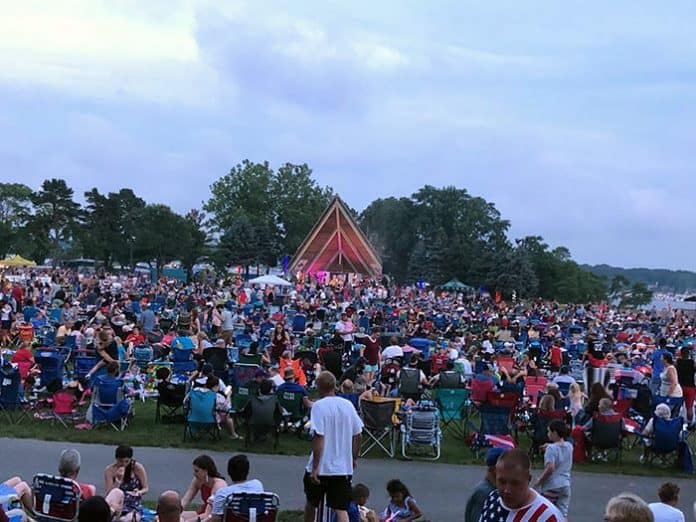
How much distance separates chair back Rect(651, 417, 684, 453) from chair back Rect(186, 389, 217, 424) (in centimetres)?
630

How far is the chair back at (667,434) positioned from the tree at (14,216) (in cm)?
7022

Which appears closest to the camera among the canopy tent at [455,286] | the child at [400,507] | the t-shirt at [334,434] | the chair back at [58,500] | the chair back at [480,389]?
the chair back at [58,500]

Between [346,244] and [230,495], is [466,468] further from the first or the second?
[346,244]

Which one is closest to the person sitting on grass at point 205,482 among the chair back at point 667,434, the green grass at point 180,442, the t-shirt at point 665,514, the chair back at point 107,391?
the t-shirt at point 665,514

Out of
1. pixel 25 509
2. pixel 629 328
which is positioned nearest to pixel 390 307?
pixel 629 328

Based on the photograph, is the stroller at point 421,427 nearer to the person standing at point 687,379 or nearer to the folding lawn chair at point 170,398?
the folding lawn chair at point 170,398

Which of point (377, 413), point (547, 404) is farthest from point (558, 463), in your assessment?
point (377, 413)

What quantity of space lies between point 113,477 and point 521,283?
62.0m

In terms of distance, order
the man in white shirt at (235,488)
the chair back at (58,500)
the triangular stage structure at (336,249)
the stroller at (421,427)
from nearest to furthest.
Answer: the chair back at (58,500)
the man in white shirt at (235,488)
the stroller at (421,427)
the triangular stage structure at (336,249)

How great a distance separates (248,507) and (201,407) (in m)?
5.05

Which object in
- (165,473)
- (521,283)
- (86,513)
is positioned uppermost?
(521,283)

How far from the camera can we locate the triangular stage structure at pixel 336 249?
55.9m

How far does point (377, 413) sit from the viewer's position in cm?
1084

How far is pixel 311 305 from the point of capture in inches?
1253
